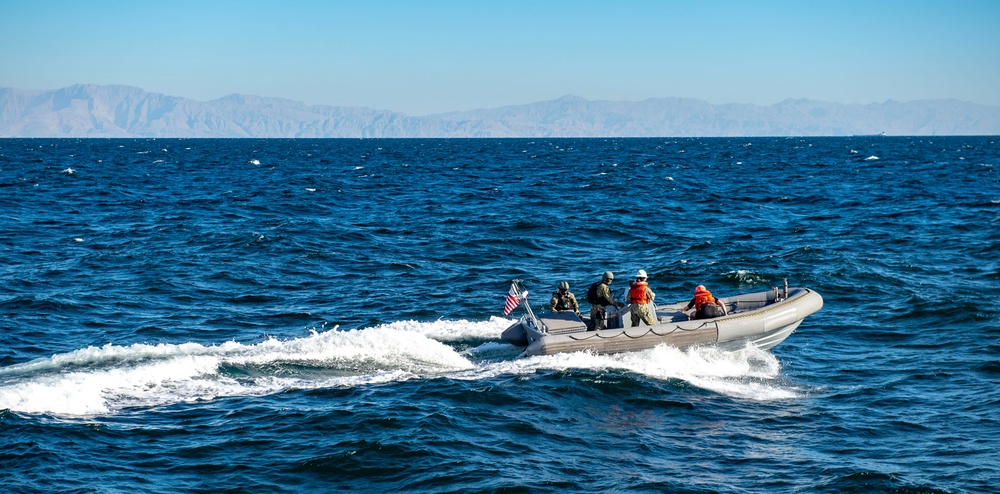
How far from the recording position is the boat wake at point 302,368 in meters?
14.8

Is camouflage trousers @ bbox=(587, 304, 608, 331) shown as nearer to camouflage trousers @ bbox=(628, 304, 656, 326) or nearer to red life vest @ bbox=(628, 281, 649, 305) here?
camouflage trousers @ bbox=(628, 304, 656, 326)

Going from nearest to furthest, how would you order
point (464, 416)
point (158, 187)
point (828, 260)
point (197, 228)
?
point (464, 416) < point (828, 260) < point (197, 228) < point (158, 187)

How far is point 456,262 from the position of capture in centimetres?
2925

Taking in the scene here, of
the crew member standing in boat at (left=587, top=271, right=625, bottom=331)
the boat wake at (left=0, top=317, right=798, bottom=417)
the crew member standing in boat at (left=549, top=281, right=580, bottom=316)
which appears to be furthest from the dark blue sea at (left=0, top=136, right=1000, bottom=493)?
the crew member standing in boat at (left=549, top=281, right=580, bottom=316)

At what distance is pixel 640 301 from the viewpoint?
18188 millimetres

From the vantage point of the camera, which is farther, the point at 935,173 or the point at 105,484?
the point at 935,173

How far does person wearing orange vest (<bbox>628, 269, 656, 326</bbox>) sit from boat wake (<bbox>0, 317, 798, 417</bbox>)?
78 centimetres

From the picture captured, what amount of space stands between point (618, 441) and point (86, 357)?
9.26 meters

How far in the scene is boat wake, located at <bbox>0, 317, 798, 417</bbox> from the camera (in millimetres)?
14789

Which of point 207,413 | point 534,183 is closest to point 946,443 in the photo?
point 207,413

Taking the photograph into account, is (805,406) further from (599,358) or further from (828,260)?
(828,260)

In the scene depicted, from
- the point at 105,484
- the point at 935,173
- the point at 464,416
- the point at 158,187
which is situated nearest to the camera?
the point at 105,484

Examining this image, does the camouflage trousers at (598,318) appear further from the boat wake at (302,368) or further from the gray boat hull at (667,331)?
the boat wake at (302,368)

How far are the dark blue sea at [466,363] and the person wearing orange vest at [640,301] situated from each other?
840mm
